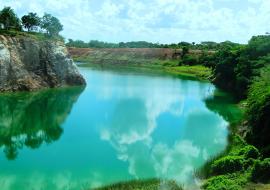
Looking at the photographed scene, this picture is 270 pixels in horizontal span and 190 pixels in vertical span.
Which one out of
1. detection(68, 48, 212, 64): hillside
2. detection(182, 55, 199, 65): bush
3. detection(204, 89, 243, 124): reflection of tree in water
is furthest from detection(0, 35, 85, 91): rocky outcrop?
detection(68, 48, 212, 64): hillside

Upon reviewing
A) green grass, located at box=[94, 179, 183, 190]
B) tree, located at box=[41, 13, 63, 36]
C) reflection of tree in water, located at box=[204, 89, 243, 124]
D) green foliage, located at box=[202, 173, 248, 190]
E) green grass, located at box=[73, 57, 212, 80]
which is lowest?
green grass, located at box=[73, 57, 212, 80]

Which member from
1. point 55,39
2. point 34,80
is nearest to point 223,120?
point 34,80

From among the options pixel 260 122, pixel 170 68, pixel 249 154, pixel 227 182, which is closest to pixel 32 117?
pixel 260 122

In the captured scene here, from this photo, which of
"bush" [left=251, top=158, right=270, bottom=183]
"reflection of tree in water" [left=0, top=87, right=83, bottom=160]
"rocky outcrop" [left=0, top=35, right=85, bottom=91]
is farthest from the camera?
"rocky outcrop" [left=0, top=35, right=85, bottom=91]

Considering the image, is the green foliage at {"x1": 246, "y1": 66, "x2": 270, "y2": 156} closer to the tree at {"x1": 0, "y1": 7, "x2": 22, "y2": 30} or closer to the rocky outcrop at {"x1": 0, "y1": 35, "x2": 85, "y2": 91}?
the rocky outcrop at {"x1": 0, "y1": 35, "x2": 85, "y2": 91}

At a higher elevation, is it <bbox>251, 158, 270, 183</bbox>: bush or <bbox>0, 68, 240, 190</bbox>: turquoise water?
<bbox>251, 158, 270, 183</bbox>: bush

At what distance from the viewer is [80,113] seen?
165 feet

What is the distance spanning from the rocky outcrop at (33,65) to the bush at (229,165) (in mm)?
44445

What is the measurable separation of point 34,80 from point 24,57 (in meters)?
4.17

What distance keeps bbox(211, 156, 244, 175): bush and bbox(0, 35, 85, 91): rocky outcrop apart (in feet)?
146

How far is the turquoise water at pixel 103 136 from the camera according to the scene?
92.0 feet

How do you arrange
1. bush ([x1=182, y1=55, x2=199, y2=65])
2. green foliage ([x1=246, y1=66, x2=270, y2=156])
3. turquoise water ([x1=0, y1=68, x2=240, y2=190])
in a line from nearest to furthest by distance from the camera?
turquoise water ([x1=0, y1=68, x2=240, y2=190])
green foliage ([x1=246, y1=66, x2=270, y2=156])
bush ([x1=182, y1=55, x2=199, y2=65])

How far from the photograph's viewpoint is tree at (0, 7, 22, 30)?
2878 inches

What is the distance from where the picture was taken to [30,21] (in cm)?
7975
